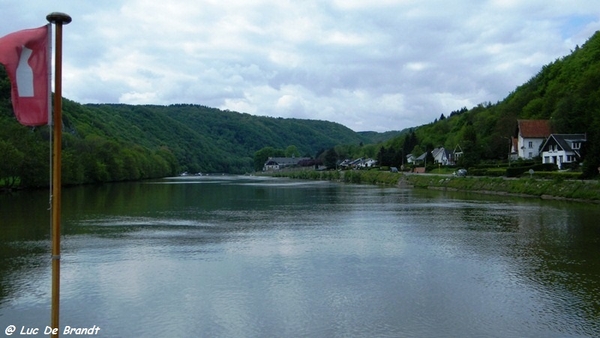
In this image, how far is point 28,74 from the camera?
5.73 m

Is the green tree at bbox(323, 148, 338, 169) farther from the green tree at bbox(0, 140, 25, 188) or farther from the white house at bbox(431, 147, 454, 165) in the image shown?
the green tree at bbox(0, 140, 25, 188)

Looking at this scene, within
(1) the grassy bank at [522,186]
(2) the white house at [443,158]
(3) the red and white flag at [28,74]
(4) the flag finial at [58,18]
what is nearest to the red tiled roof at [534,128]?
(1) the grassy bank at [522,186]

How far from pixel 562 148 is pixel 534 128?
53.5 feet

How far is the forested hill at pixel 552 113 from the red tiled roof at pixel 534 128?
43.7 inches

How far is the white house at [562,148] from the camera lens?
6066 centimetres

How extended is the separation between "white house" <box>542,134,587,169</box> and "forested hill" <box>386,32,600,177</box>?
1844 millimetres

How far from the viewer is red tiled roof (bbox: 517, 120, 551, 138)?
7644cm

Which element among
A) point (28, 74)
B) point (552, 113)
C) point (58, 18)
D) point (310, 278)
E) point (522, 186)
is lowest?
point (310, 278)

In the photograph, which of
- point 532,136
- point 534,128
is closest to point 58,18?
point 532,136

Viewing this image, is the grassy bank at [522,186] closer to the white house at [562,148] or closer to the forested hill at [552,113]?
the forested hill at [552,113]

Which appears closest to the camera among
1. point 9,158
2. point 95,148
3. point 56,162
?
point 56,162

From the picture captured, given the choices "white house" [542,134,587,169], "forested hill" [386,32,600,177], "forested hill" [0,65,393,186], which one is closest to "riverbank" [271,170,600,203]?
"forested hill" [386,32,600,177]

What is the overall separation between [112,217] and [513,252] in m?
22.2

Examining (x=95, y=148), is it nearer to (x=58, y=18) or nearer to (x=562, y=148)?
(x=562, y=148)
